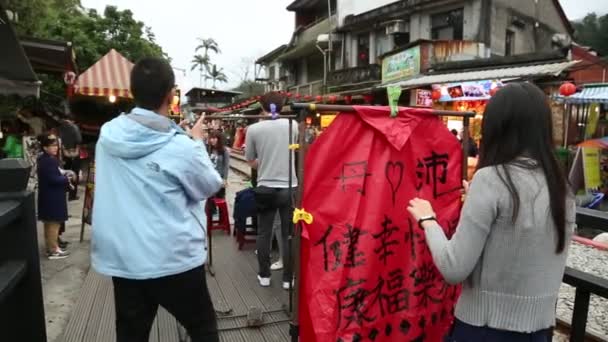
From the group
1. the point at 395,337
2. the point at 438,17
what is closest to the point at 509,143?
the point at 395,337

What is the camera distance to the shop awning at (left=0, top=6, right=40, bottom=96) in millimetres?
5950

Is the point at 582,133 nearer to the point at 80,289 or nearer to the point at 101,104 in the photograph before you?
the point at 80,289

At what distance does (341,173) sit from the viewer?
7.54 feet

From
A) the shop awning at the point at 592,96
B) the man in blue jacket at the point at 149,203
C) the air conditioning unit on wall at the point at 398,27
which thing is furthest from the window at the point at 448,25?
the man in blue jacket at the point at 149,203

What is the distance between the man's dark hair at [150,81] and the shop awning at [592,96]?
11.2m

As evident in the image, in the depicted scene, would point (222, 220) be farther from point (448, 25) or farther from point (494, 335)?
point (448, 25)

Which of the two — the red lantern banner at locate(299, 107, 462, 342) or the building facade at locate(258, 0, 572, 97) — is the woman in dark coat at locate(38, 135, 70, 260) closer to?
the red lantern banner at locate(299, 107, 462, 342)

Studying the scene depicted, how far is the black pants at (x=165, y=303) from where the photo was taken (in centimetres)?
210

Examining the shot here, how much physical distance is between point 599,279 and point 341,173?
57.9 inches

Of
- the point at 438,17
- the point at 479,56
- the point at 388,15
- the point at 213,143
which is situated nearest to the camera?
the point at 213,143

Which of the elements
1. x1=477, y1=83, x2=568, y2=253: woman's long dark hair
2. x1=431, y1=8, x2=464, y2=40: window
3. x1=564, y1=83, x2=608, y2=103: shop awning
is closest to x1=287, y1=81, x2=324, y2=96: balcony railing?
x1=431, y1=8, x2=464, y2=40: window

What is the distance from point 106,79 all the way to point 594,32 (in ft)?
94.2

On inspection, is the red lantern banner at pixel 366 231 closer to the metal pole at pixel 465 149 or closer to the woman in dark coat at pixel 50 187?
the metal pole at pixel 465 149

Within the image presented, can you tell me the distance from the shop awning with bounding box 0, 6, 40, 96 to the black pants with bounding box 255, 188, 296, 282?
4680mm
